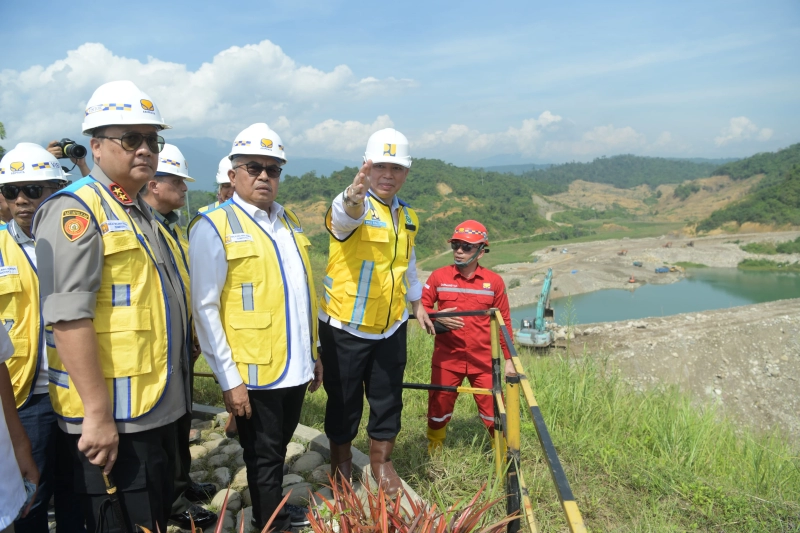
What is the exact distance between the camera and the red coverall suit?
11.6 feet

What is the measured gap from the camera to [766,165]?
274 feet

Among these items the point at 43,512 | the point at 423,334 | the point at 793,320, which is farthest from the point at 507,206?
the point at 43,512

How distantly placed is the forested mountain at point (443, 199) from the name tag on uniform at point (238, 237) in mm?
45612

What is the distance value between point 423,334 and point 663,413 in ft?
8.52

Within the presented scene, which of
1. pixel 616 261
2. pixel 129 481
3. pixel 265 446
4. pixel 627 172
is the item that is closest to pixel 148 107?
pixel 129 481

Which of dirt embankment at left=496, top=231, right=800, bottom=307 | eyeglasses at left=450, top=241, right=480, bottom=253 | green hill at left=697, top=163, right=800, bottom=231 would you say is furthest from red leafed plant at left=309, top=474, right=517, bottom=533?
green hill at left=697, top=163, right=800, bottom=231

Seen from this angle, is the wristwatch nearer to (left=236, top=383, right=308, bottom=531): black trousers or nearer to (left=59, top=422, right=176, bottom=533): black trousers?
(left=236, top=383, right=308, bottom=531): black trousers

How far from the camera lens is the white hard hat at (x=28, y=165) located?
2619 mm

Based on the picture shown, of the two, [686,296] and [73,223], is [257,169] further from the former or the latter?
[686,296]

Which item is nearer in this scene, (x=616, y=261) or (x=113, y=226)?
(x=113, y=226)

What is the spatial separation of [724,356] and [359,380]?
64.8 feet

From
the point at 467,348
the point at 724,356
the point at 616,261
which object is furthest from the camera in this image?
the point at 616,261

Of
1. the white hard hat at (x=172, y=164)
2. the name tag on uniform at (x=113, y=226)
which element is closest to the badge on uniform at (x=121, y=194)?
the name tag on uniform at (x=113, y=226)

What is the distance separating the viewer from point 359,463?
3.16 m
